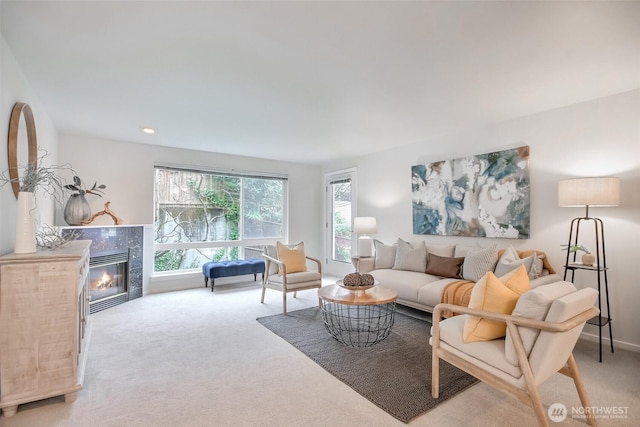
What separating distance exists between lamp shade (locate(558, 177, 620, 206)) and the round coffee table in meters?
1.84

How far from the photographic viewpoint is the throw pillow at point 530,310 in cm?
163

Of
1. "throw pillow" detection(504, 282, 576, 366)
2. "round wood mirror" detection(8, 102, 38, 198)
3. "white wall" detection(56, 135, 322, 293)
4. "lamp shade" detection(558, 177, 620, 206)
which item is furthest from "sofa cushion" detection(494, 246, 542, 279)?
"white wall" detection(56, 135, 322, 293)

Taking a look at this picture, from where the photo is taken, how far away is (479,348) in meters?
1.85

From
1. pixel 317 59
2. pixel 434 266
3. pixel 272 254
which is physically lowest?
pixel 434 266

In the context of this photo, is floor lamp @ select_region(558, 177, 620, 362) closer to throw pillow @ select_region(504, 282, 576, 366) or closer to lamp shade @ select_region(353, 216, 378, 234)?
throw pillow @ select_region(504, 282, 576, 366)

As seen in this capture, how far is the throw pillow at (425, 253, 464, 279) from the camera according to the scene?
12.0ft

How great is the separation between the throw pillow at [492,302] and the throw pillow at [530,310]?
4.5 inches

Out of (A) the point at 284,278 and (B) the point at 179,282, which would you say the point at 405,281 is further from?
(B) the point at 179,282

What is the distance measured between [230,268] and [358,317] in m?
2.55

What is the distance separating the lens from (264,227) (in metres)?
6.08

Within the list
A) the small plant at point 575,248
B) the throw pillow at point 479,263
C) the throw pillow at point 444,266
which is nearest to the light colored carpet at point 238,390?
the small plant at point 575,248

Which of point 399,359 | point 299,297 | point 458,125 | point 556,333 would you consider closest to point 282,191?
point 299,297

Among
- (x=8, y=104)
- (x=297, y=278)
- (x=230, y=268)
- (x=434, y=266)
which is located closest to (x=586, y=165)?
(x=434, y=266)

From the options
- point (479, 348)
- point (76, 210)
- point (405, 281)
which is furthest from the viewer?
point (76, 210)
